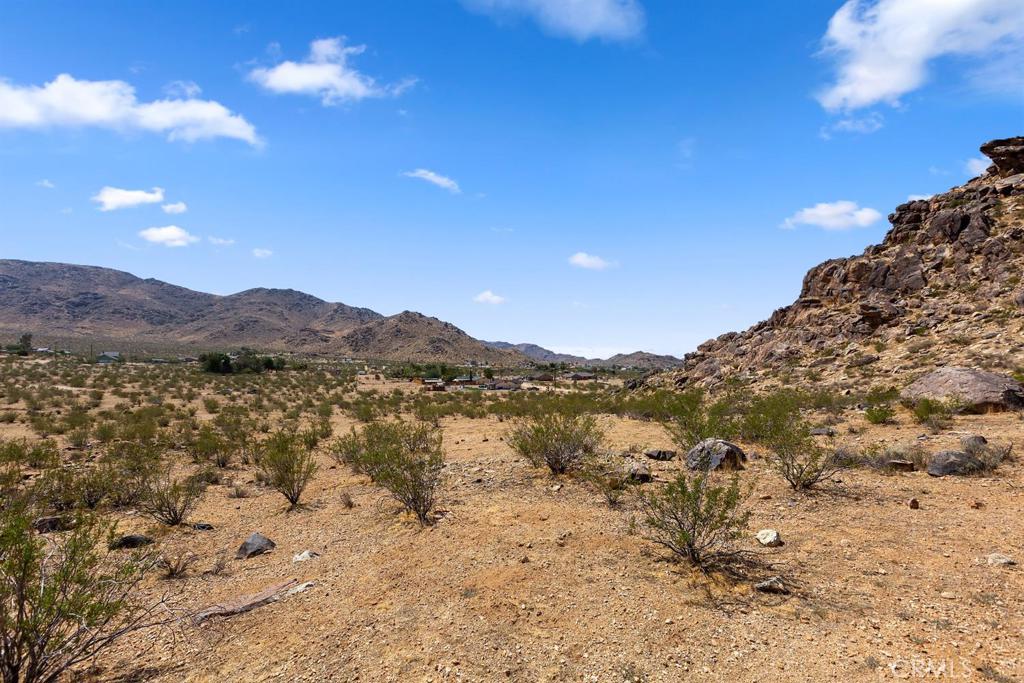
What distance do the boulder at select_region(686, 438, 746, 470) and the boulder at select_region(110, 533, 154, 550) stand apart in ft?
34.4

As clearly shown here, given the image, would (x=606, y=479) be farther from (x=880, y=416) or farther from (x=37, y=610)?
(x=880, y=416)

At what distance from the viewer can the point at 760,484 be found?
34.2 ft

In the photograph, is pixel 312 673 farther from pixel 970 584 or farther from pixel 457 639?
pixel 970 584

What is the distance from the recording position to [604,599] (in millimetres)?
6211

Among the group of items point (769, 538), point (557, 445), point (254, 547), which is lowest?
point (254, 547)

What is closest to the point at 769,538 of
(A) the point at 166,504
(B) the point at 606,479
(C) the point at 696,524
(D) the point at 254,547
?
(C) the point at 696,524

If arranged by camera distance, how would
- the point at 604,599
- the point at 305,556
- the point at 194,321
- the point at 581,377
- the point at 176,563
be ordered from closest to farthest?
the point at 604,599 < the point at 176,563 < the point at 305,556 < the point at 581,377 < the point at 194,321

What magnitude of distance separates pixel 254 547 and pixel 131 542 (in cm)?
223

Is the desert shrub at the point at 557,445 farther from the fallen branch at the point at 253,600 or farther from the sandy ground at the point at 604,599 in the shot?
the fallen branch at the point at 253,600

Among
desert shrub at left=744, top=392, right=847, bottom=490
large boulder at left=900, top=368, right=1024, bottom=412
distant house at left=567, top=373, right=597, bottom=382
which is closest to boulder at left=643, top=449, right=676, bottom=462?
desert shrub at left=744, top=392, right=847, bottom=490

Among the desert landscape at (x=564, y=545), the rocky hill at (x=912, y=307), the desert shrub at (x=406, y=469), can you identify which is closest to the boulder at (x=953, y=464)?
the desert landscape at (x=564, y=545)

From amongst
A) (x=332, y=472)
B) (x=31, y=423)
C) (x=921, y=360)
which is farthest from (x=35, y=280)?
(x=921, y=360)

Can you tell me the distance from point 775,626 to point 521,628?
2.64 meters

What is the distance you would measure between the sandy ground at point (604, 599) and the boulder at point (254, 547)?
201mm
